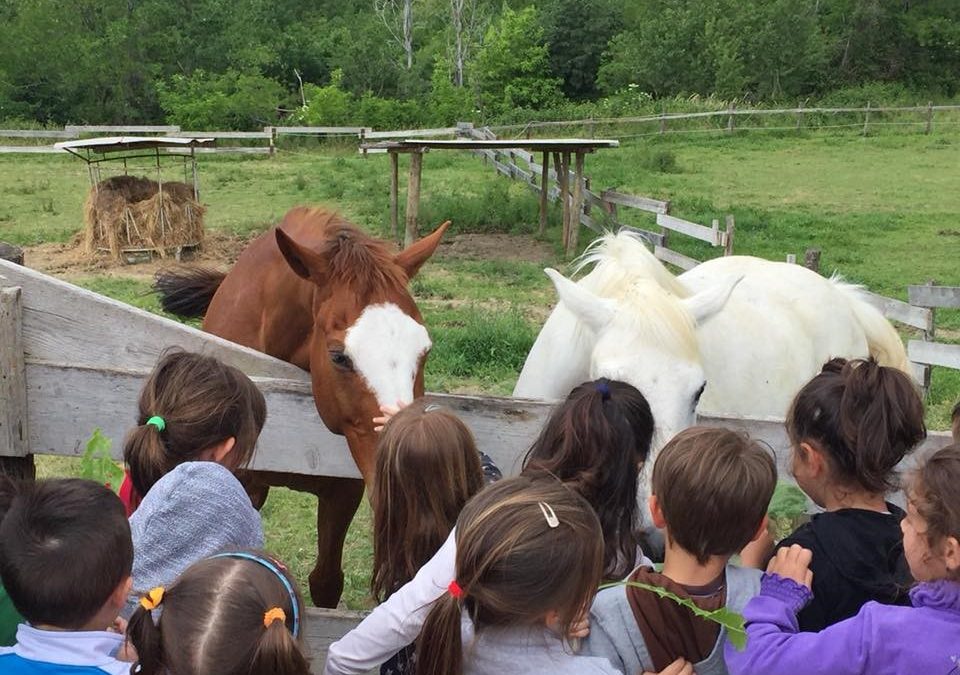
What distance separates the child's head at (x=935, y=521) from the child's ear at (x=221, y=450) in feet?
4.74

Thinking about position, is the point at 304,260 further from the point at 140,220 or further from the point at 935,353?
the point at 140,220

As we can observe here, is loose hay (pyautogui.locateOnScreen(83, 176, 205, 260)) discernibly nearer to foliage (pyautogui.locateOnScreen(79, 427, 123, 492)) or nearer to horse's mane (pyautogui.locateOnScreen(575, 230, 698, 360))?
horse's mane (pyautogui.locateOnScreen(575, 230, 698, 360))

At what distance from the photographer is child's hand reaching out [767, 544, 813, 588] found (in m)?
1.77

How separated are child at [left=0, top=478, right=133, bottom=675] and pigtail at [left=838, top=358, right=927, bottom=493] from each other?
154cm

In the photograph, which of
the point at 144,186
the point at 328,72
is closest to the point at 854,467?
the point at 144,186

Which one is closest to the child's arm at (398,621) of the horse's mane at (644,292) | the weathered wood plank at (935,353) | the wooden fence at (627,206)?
the horse's mane at (644,292)

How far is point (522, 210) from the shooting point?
16000 mm

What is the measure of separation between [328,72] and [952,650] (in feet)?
162

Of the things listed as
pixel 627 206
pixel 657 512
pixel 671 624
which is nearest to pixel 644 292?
pixel 657 512

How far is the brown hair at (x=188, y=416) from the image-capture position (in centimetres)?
202

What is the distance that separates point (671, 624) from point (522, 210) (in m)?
14.6

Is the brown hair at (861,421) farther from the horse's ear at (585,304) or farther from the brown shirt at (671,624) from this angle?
the horse's ear at (585,304)

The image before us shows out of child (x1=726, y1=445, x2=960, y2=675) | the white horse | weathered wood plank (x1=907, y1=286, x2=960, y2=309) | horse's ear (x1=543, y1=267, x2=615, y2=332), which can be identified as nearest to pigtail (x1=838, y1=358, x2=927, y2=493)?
child (x1=726, y1=445, x2=960, y2=675)

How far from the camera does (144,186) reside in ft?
49.5
